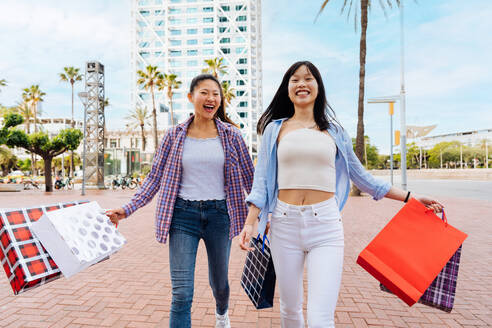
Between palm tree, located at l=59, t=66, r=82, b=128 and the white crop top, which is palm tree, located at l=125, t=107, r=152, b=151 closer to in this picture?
palm tree, located at l=59, t=66, r=82, b=128

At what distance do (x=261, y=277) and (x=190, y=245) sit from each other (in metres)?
0.54

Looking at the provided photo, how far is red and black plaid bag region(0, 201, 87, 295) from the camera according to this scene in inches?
68.9

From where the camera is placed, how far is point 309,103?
2.22 meters

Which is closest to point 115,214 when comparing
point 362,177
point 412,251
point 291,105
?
point 291,105

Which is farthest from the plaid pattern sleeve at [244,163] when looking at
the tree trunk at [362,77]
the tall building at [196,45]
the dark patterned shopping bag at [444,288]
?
the tall building at [196,45]

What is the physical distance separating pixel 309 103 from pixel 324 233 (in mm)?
852

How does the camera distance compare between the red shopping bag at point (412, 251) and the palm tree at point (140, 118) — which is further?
the palm tree at point (140, 118)

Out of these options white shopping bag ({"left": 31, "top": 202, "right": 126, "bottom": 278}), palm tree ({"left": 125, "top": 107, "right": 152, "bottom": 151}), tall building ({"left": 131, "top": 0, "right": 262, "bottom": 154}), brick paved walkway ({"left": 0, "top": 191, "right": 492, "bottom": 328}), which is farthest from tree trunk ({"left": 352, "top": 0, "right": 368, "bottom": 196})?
tall building ({"left": 131, "top": 0, "right": 262, "bottom": 154})

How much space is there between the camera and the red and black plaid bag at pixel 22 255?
1.75 meters

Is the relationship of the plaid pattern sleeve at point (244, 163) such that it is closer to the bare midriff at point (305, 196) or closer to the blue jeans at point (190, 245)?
the blue jeans at point (190, 245)

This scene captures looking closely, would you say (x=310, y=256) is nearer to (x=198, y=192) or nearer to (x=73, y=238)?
(x=198, y=192)

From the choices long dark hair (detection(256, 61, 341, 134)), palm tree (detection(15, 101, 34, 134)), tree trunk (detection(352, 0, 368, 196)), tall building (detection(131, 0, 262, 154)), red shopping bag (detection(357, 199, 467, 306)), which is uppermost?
tall building (detection(131, 0, 262, 154))

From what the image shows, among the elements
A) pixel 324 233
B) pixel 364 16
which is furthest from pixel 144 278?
pixel 364 16

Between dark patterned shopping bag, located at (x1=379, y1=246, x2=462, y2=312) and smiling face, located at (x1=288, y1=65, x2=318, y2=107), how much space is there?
4.37ft
